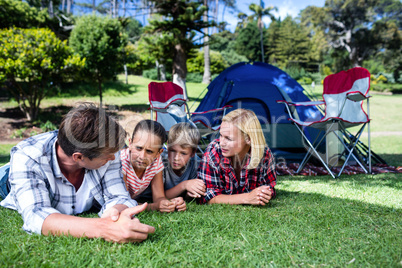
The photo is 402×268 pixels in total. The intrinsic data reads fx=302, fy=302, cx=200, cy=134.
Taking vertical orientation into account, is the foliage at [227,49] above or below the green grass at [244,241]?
above

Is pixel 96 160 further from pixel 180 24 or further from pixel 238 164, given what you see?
pixel 180 24

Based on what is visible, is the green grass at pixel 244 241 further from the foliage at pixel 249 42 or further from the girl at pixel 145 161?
the foliage at pixel 249 42

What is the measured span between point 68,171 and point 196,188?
0.90 metres

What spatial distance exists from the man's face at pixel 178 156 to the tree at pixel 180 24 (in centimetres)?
832

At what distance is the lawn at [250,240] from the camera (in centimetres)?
127

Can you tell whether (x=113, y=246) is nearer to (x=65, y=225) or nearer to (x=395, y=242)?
(x=65, y=225)

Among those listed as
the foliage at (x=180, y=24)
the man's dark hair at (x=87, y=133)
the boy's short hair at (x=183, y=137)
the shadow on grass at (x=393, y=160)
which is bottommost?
the shadow on grass at (x=393, y=160)

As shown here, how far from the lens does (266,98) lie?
5.19 metres

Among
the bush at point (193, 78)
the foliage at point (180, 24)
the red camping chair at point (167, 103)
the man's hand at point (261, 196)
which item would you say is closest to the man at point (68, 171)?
the man's hand at point (261, 196)

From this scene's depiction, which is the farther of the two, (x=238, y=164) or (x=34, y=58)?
(x=34, y=58)

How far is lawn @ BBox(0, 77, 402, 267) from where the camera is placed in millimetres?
1271

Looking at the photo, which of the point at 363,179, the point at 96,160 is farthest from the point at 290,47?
the point at 96,160

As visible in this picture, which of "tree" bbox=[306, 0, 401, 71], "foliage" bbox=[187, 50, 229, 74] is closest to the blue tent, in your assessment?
"foliage" bbox=[187, 50, 229, 74]

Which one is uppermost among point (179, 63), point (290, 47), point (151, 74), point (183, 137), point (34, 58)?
point (290, 47)
